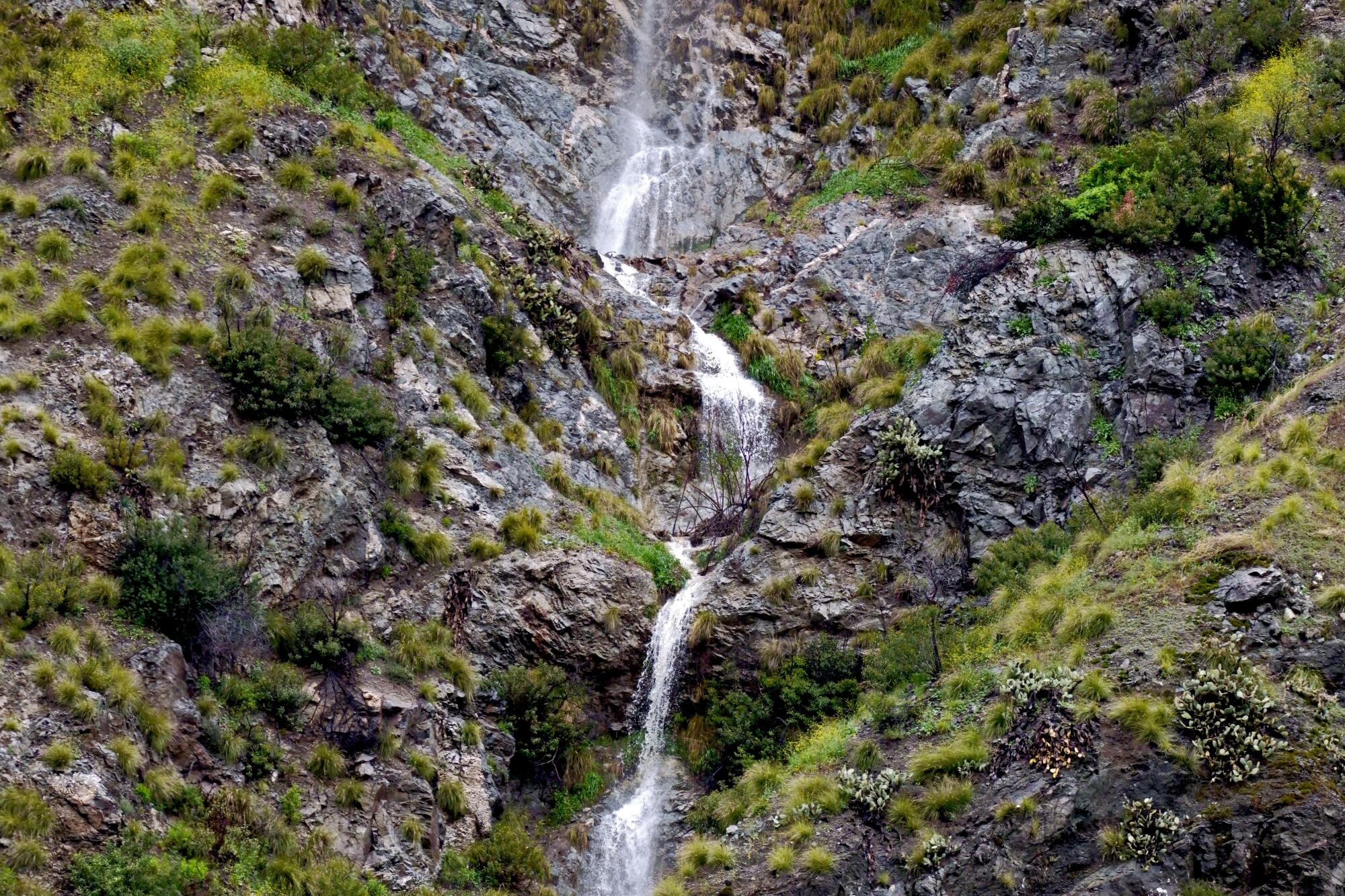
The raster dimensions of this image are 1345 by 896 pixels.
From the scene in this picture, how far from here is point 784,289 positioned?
25.5 metres

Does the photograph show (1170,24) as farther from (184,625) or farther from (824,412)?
(184,625)

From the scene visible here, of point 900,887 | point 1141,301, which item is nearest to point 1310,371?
point 1141,301

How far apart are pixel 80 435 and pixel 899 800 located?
13095 millimetres

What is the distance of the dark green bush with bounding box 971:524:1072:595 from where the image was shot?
16.3 metres

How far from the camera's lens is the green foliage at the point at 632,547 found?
61.1 feet

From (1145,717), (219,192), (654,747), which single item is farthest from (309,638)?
(1145,717)

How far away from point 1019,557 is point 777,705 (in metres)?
5.02

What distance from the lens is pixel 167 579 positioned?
1323 cm

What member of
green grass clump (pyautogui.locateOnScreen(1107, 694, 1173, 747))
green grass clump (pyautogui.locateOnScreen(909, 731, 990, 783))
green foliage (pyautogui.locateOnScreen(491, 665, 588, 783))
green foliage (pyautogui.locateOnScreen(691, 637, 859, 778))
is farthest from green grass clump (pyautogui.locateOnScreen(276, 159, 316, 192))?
green grass clump (pyautogui.locateOnScreen(1107, 694, 1173, 747))

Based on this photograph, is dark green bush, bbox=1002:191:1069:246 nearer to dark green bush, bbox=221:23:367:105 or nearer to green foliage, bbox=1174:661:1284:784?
green foliage, bbox=1174:661:1284:784

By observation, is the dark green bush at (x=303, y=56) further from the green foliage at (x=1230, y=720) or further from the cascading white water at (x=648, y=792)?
the green foliage at (x=1230, y=720)

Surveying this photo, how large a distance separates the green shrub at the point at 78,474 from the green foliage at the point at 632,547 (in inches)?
318

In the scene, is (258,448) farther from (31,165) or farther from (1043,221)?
(1043,221)

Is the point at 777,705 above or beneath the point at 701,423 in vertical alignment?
beneath
